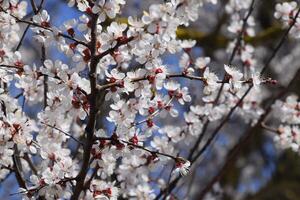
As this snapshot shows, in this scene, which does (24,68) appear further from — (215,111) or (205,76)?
(215,111)

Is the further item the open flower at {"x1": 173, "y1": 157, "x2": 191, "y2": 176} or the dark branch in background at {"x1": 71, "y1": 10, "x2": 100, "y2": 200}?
the open flower at {"x1": 173, "y1": 157, "x2": 191, "y2": 176}

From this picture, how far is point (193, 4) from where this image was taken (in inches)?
66.0

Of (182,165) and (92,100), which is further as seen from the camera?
(182,165)

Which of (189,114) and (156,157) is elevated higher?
(189,114)

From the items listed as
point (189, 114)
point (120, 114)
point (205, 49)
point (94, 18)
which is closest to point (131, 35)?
point (94, 18)

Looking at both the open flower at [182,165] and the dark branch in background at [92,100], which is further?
the open flower at [182,165]

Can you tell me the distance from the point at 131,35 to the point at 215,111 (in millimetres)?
1198

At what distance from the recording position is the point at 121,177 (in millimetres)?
2766

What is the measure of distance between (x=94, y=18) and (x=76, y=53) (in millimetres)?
172

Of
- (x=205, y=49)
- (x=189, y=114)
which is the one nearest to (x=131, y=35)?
(x=189, y=114)

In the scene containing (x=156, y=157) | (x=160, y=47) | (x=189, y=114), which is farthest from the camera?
(x=189, y=114)

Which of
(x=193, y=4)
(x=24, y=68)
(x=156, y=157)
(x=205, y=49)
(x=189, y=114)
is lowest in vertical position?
(x=156, y=157)

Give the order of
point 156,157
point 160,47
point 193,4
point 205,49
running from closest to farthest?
point 193,4 → point 160,47 → point 156,157 → point 205,49

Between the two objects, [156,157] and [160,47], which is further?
[156,157]
